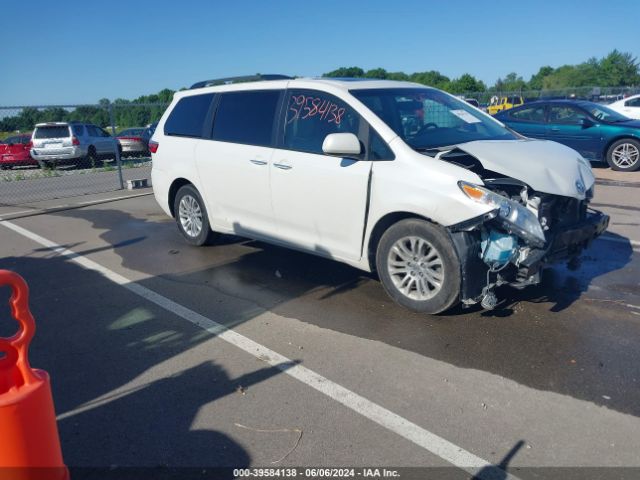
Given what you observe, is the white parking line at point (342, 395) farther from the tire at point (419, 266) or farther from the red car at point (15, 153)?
the red car at point (15, 153)

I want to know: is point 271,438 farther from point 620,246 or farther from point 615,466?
point 620,246

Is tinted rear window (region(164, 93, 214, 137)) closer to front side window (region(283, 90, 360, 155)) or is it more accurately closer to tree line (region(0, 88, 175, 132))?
front side window (region(283, 90, 360, 155))

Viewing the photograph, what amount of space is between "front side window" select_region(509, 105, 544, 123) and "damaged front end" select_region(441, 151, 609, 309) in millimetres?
9576

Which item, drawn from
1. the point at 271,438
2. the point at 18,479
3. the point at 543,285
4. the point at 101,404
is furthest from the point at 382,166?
the point at 18,479

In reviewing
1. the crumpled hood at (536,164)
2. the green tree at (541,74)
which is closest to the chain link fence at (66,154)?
the crumpled hood at (536,164)

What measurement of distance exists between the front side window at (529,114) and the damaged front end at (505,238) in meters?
9.58

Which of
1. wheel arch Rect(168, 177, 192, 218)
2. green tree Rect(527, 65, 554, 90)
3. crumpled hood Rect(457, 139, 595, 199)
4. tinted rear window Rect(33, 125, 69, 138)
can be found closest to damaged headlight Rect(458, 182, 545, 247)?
crumpled hood Rect(457, 139, 595, 199)

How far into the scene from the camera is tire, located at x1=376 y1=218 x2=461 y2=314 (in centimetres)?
439

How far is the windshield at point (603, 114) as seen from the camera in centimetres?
1277

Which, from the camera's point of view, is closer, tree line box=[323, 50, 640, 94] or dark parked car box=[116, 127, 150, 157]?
dark parked car box=[116, 127, 150, 157]

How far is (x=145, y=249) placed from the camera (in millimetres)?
7156

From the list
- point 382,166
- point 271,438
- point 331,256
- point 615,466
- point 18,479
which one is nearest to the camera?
point 18,479

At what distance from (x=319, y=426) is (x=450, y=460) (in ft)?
2.48

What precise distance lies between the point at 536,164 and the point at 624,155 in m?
9.54
